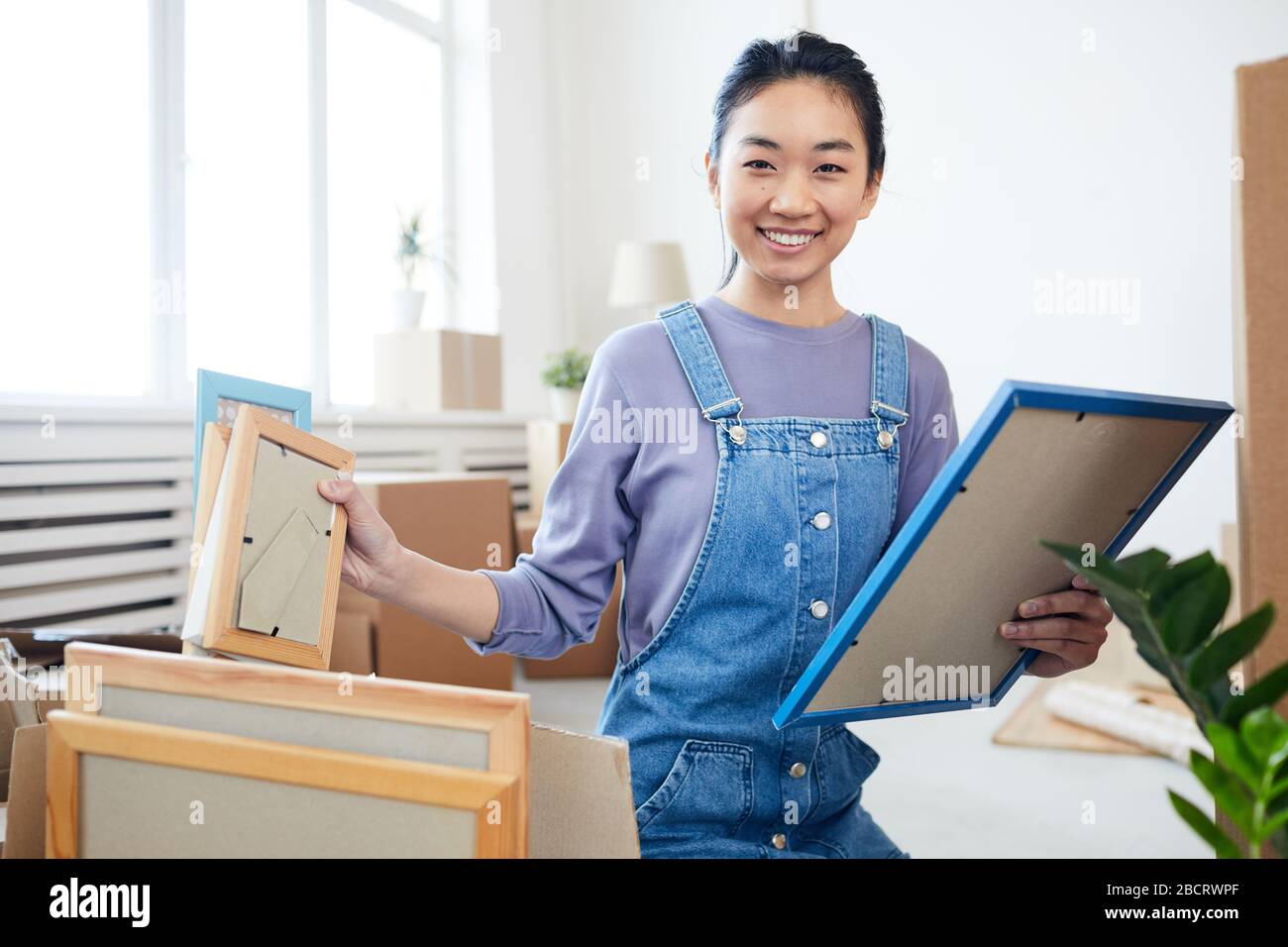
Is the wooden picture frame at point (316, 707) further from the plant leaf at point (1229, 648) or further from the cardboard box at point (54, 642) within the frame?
the cardboard box at point (54, 642)

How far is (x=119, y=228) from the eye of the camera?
3096mm

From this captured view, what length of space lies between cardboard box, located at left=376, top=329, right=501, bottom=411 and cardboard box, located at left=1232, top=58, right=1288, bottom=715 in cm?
347

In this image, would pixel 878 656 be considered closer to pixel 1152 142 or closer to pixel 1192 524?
pixel 1192 524

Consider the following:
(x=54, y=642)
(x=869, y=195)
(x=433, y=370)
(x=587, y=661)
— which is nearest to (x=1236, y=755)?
(x=869, y=195)

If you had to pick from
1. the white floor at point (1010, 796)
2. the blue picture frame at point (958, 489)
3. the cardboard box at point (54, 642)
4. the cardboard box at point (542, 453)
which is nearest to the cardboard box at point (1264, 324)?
the blue picture frame at point (958, 489)

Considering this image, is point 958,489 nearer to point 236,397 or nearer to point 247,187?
point 236,397

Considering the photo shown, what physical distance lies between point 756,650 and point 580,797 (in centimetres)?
40

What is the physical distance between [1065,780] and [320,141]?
3280mm

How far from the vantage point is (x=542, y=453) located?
13.3 feet

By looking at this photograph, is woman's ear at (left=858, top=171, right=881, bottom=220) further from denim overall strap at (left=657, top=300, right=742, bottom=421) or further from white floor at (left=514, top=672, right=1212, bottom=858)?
white floor at (left=514, top=672, right=1212, bottom=858)

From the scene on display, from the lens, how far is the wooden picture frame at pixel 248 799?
0.45 meters

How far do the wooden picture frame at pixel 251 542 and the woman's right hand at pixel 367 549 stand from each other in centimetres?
6

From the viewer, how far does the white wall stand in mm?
3545
